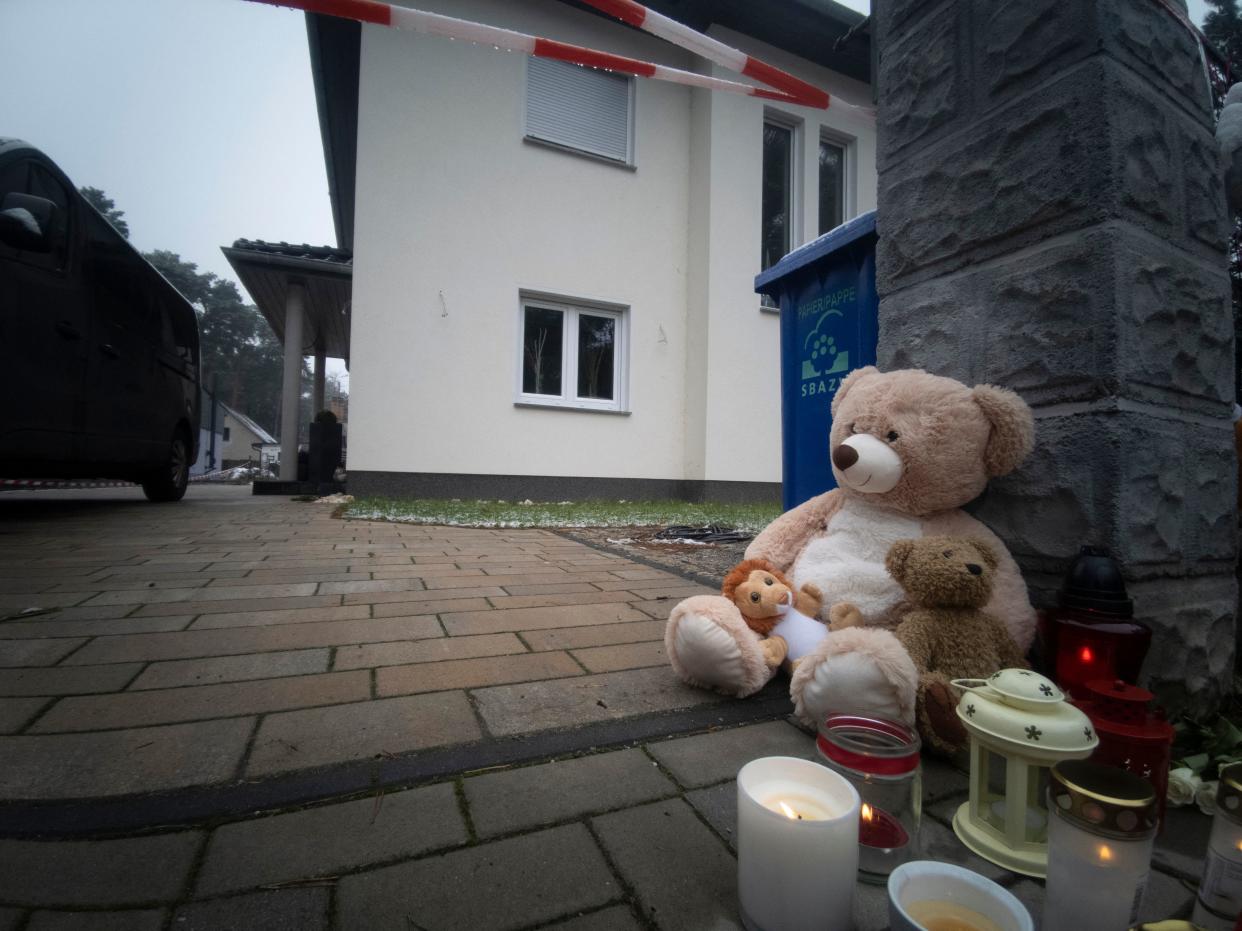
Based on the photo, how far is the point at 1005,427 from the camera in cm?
126

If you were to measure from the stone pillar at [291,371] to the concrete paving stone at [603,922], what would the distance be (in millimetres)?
8907

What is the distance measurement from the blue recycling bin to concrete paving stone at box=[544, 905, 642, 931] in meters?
1.79

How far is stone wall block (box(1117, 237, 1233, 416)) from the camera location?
1200 mm

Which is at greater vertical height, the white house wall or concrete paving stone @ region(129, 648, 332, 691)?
the white house wall

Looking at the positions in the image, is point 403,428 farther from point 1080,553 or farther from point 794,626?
point 1080,553

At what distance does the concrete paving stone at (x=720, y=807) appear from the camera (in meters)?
0.89

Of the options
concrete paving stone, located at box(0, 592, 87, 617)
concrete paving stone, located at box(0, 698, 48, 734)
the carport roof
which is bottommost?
concrete paving stone, located at box(0, 698, 48, 734)

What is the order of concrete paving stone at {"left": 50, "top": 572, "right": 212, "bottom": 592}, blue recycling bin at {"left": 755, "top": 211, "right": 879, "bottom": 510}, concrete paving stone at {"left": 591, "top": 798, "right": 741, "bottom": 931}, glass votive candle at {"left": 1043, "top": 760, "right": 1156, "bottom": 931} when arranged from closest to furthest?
glass votive candle at {"left": 1043, "top": 760, "right": 1156, "bottom": 931}
concrete paving stone at {"left": 591, "top": 798, "right": 741, "bottom": 931}
blue recycling bin at {"left": 755, "top": 211, "right": 879, "bottom": 510}
concrete paving stone at {"left": 50, "top": 572, "right": 212, "bottom": 592}

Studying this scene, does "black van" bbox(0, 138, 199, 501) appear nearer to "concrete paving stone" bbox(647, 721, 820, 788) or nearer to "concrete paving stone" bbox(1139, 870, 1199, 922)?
"concrete paving stone" bbox(647, 721, 820, 788)

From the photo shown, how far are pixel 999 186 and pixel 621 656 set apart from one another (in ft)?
4.99

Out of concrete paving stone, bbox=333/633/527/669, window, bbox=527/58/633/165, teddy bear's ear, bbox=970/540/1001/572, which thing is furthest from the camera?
window, bbox=527/58/633/165

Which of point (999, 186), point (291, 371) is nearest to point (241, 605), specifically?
point (999, 186)

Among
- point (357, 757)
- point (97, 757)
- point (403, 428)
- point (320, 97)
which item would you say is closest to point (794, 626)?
point (357, 757)

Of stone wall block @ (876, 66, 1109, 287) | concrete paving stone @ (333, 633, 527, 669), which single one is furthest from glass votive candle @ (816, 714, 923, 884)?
stone wall block @ (876, 66, 1109, 287)
